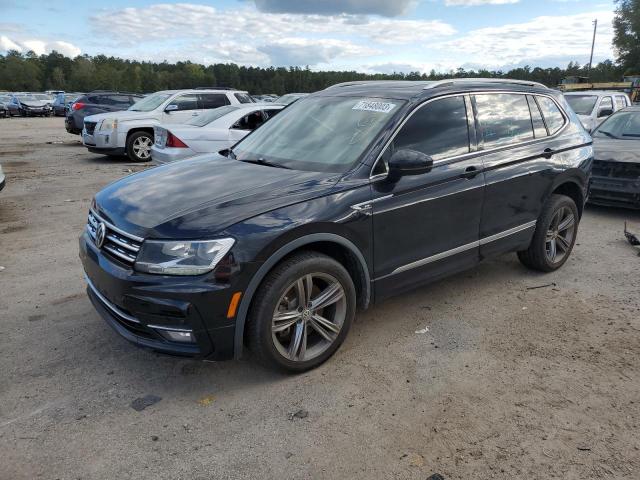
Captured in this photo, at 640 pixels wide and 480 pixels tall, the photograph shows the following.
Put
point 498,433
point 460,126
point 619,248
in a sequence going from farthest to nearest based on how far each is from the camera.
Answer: point 619,248 < point 460,126 < point 498,433

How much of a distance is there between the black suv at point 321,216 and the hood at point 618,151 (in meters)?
3.11

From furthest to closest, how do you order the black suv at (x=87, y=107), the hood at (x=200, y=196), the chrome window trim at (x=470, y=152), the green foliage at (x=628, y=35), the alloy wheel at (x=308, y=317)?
the green foliage at (x=628, y=35) → the black suv at (x=87, y=107) → the chrome window trim at (x=470, y=152) → the alloy wheel at (x=308, y=317) → the hood at (x=200, y=196)

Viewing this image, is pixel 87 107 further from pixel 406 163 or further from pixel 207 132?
pixel 406 163

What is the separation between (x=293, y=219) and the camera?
3.17 meters

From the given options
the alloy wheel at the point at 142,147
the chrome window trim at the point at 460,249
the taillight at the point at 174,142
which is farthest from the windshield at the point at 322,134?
the alloy wheel at the point at 142,147

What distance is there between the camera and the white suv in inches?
495

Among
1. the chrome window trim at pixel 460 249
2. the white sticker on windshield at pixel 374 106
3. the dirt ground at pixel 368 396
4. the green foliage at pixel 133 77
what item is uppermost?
the green foliage at pixel 133 77

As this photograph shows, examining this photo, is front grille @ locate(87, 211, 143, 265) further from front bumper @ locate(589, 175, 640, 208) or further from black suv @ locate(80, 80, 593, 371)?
front bumper @ locate(589, 175, 640, 208)

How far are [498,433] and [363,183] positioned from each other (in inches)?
68.6

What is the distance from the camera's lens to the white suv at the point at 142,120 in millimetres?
12578

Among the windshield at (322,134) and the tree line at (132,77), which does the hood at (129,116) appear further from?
the tree line at (132,77)

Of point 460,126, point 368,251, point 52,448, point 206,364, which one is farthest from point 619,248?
point 52,448

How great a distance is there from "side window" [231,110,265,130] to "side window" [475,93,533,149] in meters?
5.63

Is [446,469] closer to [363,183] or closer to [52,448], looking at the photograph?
[363,183]
